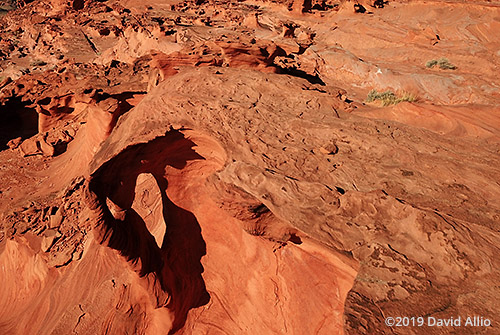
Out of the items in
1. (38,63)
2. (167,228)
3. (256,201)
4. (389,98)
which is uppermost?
(256,201)

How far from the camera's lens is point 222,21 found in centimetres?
1548

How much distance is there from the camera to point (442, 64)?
9.18 meters

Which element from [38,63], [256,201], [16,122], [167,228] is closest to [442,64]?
[256,201]

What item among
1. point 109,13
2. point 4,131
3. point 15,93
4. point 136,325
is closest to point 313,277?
point 136,325

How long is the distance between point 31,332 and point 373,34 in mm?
14610

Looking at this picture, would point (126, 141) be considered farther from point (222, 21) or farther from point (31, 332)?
point (222, 21)

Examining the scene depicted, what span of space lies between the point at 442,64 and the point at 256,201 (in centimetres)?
935

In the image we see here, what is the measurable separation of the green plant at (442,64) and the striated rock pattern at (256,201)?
0.17 meters

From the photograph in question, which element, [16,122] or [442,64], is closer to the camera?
[442,64]

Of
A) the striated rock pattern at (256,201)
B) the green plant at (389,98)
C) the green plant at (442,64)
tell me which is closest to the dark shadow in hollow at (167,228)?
the striated rock pattern at (256,201)

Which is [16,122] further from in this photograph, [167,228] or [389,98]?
[389,98]

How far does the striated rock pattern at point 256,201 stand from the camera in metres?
2.88

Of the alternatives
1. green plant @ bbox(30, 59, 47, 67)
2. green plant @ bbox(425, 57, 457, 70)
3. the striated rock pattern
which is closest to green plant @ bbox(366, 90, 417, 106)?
the striated rock pattern

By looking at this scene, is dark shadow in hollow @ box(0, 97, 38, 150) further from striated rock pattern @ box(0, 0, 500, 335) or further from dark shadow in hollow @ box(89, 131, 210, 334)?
dark shadow in hollow @ box(89, 131, 210, 334)
